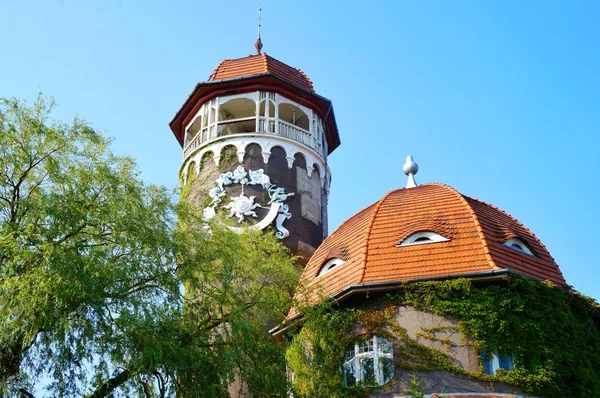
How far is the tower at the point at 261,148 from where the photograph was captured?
67.9 feet

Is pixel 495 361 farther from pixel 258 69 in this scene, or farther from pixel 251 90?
pixel 258 69

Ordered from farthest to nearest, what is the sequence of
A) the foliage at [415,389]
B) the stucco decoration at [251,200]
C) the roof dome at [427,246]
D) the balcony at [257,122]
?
the balcony at [257,122]
the stucco decoration at [251,200]
the roof dome at [427,246]
the foliage at [415,389]

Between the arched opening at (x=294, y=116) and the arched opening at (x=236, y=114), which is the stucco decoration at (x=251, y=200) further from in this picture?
the arched opening at (x=294, y=116)

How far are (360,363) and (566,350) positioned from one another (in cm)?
405

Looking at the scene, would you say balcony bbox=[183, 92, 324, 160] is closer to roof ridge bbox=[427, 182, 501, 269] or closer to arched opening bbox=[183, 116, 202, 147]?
arched opening bbox=[183, 116, 202, 147]

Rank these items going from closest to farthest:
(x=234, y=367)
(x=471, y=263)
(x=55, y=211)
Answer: (x=55, y=211) < (x=234, y=367) < (x=471, y=263)

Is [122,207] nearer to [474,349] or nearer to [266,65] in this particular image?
[474,349]

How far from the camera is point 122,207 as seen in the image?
12.5 metres

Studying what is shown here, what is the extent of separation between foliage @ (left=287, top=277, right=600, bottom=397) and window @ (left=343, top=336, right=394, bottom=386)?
0.61 feet

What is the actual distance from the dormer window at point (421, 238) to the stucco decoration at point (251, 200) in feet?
15.8

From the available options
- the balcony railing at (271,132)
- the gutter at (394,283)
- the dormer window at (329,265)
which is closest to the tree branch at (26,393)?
the gutter at (394,283)

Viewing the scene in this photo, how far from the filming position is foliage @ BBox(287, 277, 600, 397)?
45.0 ft

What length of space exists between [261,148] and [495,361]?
10.4 m

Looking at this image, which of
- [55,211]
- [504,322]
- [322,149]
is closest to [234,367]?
[55,211]
